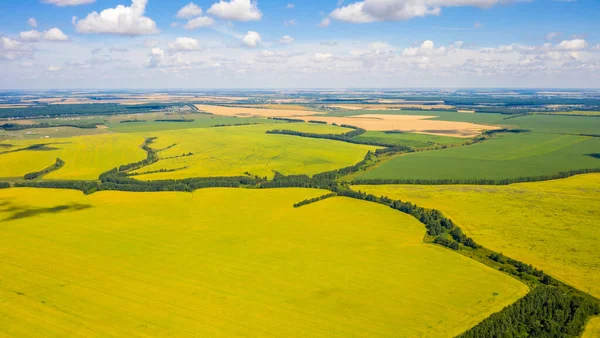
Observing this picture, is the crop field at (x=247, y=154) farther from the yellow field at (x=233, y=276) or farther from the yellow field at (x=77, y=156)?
the yellow field at (x=233, y=276)

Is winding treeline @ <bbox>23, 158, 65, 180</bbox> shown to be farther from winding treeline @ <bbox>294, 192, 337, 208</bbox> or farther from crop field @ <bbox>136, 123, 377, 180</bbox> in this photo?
winding treeline @ <bbox>294, 192, 337, 208</bbox>

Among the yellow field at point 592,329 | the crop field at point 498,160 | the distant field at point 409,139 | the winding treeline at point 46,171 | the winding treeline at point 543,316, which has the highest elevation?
the distant field at point 409,139

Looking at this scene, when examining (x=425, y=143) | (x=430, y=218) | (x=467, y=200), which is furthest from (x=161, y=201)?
(x=425, y=143)

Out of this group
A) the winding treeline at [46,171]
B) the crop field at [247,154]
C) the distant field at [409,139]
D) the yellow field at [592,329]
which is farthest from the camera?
the distant field at [409,139]

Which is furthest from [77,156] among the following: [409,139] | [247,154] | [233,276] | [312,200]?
[409,139]

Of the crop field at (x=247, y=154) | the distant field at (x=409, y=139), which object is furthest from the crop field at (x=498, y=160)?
the crop field at (x=247, y=154)

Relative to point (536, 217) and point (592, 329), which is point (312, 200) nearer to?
point (536, 217)

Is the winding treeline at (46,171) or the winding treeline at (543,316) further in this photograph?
the winding treeline at (46,171)

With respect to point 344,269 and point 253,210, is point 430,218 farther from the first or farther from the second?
point 253,210
